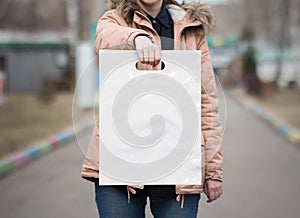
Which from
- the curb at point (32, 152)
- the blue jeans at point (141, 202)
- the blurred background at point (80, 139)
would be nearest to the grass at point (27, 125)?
the blurred background at point (80, 139)

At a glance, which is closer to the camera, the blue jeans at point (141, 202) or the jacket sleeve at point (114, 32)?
the jacket sleeve at point (114, 32)

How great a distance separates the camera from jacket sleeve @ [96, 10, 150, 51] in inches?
89.9

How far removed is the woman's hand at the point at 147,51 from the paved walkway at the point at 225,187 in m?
3.38

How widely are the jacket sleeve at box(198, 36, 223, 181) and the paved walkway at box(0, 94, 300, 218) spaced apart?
3.19 metres

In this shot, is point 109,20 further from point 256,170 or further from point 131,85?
point 256,170

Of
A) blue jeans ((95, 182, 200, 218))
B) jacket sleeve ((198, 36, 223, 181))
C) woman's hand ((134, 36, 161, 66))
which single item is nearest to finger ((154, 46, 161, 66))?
woman's hand ((134, 36, 161, 66))

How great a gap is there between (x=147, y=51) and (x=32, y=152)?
28.0 ft

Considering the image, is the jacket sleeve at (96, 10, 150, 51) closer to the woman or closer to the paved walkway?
the woman

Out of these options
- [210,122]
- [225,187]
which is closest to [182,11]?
[210,122]

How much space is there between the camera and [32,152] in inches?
413

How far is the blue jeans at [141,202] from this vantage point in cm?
242

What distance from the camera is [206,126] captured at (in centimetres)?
245

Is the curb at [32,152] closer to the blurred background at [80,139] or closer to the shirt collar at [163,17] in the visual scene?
the blurred background at [80,139]

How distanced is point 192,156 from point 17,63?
3293cm
